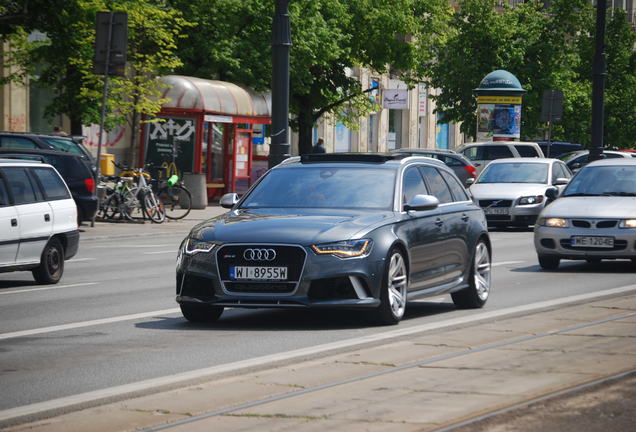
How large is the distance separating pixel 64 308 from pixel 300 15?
94.1 feet

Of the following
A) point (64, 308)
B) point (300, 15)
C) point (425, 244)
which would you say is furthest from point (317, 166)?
point (300, 15)

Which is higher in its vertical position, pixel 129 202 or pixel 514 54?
pixel 514 54

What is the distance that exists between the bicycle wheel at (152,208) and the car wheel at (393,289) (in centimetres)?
1811

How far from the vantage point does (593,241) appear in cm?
1773

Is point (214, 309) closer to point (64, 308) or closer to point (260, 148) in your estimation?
point (64, 308)

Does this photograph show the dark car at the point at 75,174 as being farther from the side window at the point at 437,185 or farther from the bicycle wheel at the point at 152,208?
the side window at the point at 437,185

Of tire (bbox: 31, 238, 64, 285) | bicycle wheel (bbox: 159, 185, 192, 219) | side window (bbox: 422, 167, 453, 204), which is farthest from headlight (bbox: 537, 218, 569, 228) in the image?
bicycle wheel (bbox: 159, 185, 192, 219)

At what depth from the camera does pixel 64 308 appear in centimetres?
1298

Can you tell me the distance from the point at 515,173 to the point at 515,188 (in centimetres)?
104

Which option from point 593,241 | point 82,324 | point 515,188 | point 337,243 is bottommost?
point 82,324

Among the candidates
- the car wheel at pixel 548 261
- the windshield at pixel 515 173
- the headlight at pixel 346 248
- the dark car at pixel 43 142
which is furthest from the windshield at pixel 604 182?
the dark car at pixel 43 142

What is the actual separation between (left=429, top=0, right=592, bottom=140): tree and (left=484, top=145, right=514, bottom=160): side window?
13485 mm

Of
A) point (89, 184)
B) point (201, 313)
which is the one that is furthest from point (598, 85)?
point (201, 313)

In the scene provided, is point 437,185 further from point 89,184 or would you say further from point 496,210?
point 496,210
